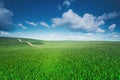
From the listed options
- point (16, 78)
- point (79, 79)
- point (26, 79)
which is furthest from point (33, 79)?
point (79, 79)

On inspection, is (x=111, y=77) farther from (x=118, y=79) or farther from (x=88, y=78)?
(x=88, y=78)

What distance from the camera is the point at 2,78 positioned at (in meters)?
6.58

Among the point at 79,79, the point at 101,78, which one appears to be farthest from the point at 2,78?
the point at 101,78

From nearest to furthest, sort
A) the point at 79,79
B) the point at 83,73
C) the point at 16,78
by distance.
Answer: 1. the point at 79,79
2. the point at 16,78
3. the point at 83,73

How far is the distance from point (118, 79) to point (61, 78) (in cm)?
Answer: 205

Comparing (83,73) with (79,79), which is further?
(83,73)

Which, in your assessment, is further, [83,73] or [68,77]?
[83,73]

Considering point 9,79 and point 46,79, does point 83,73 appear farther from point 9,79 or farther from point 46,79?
point 9,79

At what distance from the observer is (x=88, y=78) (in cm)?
651

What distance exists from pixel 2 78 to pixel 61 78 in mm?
2213

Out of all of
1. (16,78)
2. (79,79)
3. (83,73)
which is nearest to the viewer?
(79,79)

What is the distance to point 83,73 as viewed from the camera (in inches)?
285

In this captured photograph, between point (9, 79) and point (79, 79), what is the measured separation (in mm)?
2594

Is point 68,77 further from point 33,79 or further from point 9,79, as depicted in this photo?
point 9,79
